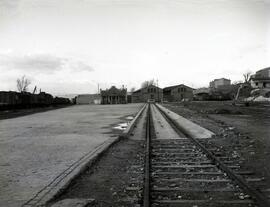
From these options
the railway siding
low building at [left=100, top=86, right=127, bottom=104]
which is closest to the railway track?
the railway siding

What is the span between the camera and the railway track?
466 cm

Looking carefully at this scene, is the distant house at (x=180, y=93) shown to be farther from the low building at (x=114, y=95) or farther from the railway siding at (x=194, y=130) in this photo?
the railway siding at (x=194, y=130)

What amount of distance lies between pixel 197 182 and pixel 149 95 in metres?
126

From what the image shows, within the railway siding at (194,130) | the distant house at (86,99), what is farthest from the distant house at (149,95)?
the railway siding at (194,130)

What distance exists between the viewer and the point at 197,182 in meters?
5.71

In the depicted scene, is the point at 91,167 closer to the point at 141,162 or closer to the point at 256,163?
the point at 141,162

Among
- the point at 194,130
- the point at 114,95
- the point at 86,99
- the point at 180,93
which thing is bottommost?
the point at 194,130

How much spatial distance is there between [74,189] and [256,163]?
172 inches

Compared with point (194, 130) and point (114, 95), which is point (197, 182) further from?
point (114, 95)

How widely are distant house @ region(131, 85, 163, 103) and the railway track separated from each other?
122985mm

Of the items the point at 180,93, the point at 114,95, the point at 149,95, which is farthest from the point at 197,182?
the point at 180,93

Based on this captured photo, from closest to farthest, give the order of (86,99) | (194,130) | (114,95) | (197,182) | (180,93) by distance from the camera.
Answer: (197,182)
(194,130)
(86,99)
(114,95)
(180,93)

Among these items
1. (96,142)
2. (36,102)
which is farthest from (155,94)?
(96,142)

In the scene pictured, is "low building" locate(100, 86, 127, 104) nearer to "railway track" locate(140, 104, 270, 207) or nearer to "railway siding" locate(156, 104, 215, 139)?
"railway siding" locate(156, 104, 215, 139)
